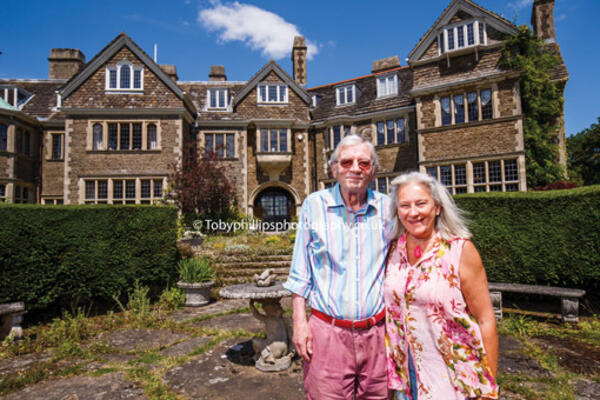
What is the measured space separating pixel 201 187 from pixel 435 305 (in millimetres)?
15609

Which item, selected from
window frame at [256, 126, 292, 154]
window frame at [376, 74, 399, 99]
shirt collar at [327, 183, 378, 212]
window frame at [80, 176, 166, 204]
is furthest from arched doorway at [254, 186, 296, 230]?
shirt collar at [327, 183, 378, 212]

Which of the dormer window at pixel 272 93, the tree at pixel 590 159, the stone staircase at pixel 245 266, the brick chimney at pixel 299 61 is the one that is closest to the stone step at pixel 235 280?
the stone staircase at pixel 245 266

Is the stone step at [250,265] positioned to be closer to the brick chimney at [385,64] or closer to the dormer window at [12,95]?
the brick chimney at [385,64]

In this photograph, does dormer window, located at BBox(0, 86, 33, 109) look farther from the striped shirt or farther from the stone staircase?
the striped shirt

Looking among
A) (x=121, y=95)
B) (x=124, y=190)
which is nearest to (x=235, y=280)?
(x=124, y=190)

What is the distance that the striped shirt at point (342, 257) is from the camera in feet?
6.59

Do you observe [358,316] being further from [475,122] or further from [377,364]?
[475,122]

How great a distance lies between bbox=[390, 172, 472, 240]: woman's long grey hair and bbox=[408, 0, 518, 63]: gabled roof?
1602 centimetres

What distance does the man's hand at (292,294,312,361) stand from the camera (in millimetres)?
2047

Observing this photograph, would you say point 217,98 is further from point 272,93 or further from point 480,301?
point 480,301

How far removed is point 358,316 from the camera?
199 cm

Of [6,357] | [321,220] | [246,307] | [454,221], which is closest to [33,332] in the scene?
[6,357]

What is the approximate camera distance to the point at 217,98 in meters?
20.1

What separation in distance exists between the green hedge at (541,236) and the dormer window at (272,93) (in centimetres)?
1488
